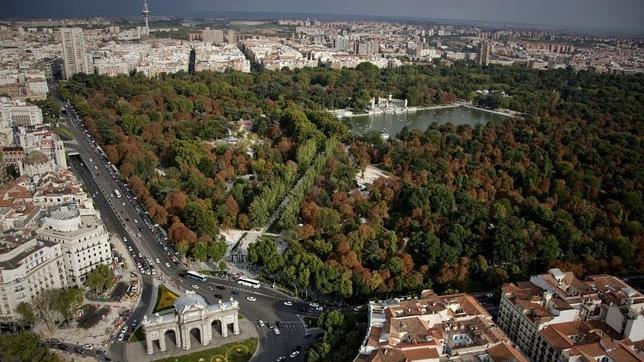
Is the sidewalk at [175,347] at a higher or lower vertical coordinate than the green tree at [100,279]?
lower

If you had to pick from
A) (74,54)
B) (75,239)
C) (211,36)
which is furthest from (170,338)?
(211,36)

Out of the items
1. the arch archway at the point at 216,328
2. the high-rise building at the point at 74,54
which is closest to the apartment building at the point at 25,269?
the arch archway at the point at 216,328

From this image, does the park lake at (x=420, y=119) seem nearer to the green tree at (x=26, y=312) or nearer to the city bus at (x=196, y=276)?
the city bus at (x=196, y=276)

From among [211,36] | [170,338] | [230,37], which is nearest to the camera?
[170,338]

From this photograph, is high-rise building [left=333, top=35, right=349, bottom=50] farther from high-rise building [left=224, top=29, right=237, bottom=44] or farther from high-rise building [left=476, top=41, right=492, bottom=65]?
high-rise building [left=476, top=41, right=492, bottom=65]

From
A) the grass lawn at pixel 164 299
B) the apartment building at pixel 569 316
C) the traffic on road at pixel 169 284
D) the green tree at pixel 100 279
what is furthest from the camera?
the green tree at pixel 100 279

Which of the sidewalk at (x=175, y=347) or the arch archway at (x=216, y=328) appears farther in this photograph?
the arch archway at (x=216, y=328)

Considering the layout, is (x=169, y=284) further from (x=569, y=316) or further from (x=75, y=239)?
(x=569, y=316)
